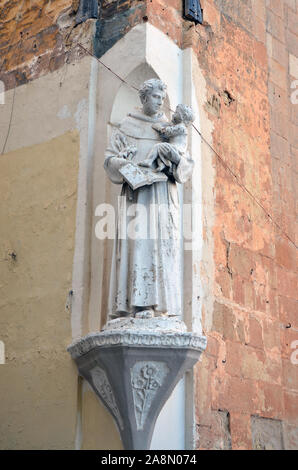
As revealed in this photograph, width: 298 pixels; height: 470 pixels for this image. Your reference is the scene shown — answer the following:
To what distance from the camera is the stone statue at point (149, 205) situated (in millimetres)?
5512

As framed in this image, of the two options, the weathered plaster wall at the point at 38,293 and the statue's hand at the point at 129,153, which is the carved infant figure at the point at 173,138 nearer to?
the statue's hand at the point at 129,153

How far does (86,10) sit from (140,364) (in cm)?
302

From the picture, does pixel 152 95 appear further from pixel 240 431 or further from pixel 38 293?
pixel 240 431

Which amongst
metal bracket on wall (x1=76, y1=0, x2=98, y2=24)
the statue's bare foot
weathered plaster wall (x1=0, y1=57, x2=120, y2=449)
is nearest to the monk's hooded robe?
the statue's bare foot

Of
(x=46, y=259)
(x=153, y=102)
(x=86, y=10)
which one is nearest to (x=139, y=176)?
(x=153, y=102)

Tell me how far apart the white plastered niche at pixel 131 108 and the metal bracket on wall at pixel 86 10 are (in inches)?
15.9

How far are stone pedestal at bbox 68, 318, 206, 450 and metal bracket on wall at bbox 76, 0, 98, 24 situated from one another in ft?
8.78

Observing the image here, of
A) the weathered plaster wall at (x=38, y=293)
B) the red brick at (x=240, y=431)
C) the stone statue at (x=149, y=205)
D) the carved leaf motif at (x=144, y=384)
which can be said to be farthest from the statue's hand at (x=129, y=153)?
the red brick at (x=240, y=431)

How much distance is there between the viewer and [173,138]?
19.2 feet

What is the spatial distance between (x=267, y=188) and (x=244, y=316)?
49.8 inches

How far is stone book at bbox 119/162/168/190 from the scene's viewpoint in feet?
18.4

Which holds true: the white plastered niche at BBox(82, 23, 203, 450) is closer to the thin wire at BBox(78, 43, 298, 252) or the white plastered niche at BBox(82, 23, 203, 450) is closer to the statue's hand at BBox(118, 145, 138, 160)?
the thin wire at BBox(78, 43, 298, 252)

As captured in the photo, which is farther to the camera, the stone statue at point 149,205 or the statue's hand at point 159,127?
the statue's hand at point 159,127
